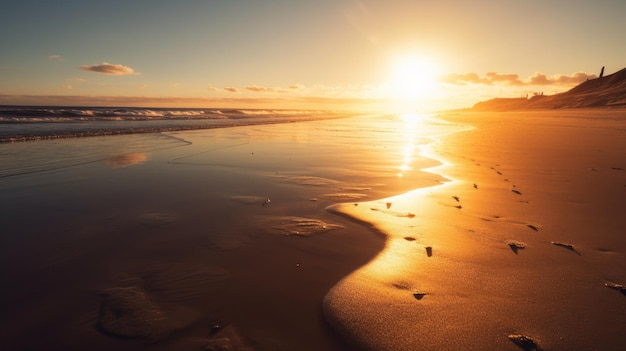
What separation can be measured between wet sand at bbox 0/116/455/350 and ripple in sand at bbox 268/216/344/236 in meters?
0.03

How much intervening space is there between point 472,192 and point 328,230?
3526 millimetres

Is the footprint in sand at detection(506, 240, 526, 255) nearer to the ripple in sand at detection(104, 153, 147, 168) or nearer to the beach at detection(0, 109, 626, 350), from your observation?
the beach at detection(0, 109, 626, 350)

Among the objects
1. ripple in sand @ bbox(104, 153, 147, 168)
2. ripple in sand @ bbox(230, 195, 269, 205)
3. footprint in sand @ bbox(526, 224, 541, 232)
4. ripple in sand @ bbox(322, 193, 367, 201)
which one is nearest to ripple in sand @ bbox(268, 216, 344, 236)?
ripple in sand @ bbox(230, 195, 269, 205)

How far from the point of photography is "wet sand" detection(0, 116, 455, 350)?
93.1 inches

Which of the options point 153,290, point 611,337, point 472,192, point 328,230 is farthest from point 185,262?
point 472,192

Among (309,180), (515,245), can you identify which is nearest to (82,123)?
(309,180)

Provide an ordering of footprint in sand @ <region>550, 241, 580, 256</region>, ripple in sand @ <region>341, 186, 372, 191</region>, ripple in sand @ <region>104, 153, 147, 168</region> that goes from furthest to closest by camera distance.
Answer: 1. ripple in sand @ <region>104, 153, 147, 168</region>
2. ripple in sand @ <region>341, 186, 372, 191</region>
3. footprint in sand @ <region>550, 241, 580, 256</region>

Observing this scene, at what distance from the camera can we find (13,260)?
3.40 meters

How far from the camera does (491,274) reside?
3080mm

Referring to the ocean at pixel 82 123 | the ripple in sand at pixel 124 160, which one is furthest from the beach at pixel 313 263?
the ocean at pixel 82 123

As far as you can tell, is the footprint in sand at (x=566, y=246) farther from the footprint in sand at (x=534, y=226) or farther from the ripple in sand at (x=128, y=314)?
the ripple in sand at (x=128, y=314)

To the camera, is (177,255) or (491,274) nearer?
(491,274)

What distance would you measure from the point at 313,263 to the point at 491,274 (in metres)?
1.77

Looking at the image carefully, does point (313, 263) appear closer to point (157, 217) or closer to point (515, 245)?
point (515, 245)
